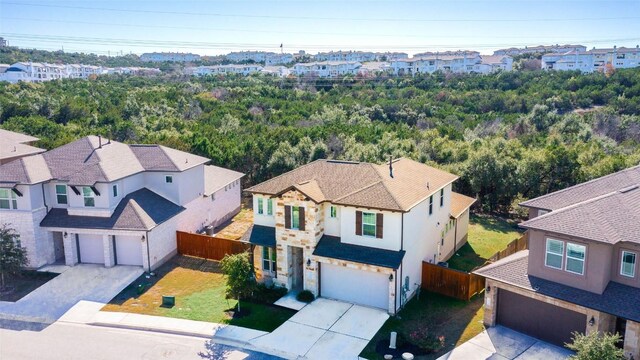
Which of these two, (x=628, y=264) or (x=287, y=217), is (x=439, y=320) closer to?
(x=628, y=264)

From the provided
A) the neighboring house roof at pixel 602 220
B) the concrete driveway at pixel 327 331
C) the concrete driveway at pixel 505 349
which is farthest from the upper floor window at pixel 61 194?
the neighboring house roof at pixel 602 220

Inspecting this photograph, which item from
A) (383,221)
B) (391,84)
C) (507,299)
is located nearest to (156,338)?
(383,221)

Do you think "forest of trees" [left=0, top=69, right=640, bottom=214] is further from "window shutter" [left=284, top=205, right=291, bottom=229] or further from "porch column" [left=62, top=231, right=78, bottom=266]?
"window shutter" [left=284, top=205, right=291, bottom=229]

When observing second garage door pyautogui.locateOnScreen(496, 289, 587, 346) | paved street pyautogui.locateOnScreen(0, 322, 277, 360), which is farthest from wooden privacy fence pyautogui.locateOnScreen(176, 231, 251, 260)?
second garage door pyautogui.locateOnScreen(496, 289, 587, 346)

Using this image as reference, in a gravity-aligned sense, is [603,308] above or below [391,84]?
below

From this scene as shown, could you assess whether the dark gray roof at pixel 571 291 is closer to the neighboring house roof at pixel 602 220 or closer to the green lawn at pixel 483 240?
the neighboring house roof at pixel 602 220

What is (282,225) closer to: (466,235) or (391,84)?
(466,235)
